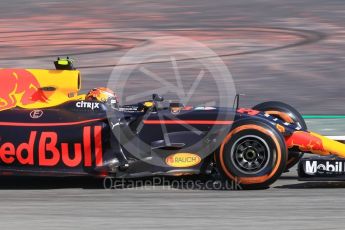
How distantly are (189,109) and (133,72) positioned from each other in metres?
8.47

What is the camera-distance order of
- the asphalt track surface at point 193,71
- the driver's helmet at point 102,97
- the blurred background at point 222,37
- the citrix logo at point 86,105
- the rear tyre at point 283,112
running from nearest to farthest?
the asphalt track surface at point 193,71 → the citrix logo at point 86,105 → the driver's helmet at point 102,97 → the rear tyre at point 283,112 → the blurred background at point 222,37

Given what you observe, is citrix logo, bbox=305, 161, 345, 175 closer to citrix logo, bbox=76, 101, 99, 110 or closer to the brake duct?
the brake duct

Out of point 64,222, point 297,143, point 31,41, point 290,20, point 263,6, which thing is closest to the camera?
point 64,222

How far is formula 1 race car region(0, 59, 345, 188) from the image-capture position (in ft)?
26.1

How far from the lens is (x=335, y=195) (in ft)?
25.5

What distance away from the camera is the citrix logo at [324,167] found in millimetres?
7965

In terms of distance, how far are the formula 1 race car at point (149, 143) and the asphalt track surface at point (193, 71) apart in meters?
0.23

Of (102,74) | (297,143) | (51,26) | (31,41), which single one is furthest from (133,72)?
(297,143)

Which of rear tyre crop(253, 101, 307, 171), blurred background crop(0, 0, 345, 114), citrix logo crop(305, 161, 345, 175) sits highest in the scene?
blurred background crop(0, 0, 345, 114)

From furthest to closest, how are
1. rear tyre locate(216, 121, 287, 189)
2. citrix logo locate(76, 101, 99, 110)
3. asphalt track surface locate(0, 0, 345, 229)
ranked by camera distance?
citrix logo locate(76, 101, 99, 110) → rear tyre locate(216, 121, 287, 189) → asphalt track surface locate(0, 0, 345, 229)

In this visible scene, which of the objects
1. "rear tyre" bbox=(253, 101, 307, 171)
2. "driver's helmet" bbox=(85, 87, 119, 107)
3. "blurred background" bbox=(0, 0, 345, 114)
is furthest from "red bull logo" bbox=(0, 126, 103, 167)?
"blurred background" bbox=(0, 0, 345, 114)

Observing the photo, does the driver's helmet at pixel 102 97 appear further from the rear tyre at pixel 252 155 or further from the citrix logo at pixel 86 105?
the rear tyre at pixel 252 155

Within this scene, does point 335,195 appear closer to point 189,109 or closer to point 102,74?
point 189,109

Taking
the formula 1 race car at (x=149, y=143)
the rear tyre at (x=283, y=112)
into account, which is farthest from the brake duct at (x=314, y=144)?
the rear tyre at (x=283, y=112)
